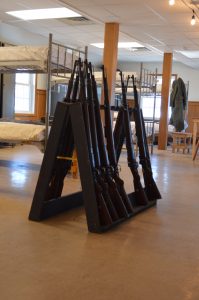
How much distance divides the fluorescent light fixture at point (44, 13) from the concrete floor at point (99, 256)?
465 centimetres

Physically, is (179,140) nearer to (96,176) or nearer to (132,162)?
(132,162)

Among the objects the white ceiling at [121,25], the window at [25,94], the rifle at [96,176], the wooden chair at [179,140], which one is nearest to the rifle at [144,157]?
the rifle at [96,176]

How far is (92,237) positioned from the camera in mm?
2979

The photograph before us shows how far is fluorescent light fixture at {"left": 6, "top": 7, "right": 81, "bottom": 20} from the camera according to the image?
25.1 ft

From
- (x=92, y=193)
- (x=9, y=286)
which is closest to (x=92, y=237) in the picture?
(x=92, y=193)

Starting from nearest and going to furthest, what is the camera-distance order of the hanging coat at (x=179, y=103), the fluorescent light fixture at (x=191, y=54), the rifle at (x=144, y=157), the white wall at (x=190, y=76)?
the rifle at (x=144, y=157) < the hanging coat at (x=179, y=103) < the fluorescent light fixture at (x=191, y=54) < the white wall at (x=190, y=76)

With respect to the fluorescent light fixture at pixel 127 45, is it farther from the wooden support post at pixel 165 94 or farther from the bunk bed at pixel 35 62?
the bunk bed at pixel 35 62

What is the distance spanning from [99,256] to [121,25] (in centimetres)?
650

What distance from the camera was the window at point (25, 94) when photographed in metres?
11.0

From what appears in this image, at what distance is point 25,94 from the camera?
11.3m

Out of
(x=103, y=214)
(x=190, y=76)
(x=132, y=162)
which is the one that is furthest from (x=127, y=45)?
(x=103, y=214)

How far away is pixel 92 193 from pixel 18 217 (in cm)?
76

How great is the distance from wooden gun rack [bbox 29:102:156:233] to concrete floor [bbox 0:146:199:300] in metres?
0.10

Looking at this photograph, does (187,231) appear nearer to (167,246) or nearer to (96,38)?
(167,246)
